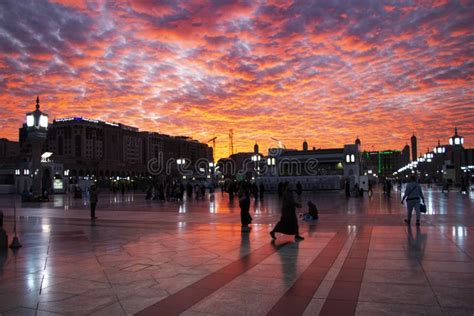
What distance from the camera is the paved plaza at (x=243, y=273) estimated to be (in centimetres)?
537

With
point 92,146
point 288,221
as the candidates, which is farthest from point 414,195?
point 92,146

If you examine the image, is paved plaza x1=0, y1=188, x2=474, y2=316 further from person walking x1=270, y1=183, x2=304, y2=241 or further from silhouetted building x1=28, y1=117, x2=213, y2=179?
silhouetted building x1=28, y1=117, x2=213, y2=179

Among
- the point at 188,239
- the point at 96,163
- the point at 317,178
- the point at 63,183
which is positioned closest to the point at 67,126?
the point at 96,163

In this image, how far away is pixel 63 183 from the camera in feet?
201

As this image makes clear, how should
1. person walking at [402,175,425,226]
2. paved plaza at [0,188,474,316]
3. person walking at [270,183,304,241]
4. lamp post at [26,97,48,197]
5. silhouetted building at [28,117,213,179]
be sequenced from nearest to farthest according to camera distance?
1. paved plaza at [0,188,474,316]
2. person walking at [270,183,304,241]
3. person walking at [402,175,425,226]
4. lamp post at [26,97,48,197]
5. silhouetted building at [28,117,213,179]

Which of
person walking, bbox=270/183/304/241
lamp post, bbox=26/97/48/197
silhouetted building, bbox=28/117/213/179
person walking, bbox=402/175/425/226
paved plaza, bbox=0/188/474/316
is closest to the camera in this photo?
paved plaza, bbox=0/188/474/316

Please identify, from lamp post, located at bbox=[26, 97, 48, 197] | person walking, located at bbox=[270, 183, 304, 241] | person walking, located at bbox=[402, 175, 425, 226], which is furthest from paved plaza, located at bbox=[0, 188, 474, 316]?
lamp post, located at bbox=[26, 97, 48, 197]

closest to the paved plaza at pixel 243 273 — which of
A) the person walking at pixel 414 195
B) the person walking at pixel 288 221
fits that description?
the person walking at pixel 288 221

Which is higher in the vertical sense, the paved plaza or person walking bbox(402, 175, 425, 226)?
person walking bbox(402, 175, 425, 226)

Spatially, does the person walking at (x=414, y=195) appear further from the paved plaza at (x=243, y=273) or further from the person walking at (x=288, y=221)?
the person walking at (x=288, y=221)

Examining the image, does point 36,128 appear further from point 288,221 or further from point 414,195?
point 414,195

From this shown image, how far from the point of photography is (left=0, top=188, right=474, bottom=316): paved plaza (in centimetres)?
537

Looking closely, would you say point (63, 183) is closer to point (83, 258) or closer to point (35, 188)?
point (35, 188)

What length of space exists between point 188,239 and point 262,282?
5141mm
